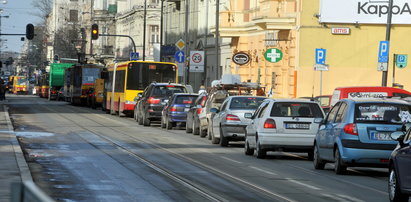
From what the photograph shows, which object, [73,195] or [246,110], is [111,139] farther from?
[73,195]

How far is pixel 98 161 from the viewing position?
19562 millimetres

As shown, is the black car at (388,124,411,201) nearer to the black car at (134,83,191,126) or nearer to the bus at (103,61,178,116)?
the black car at (134,83,191,126)

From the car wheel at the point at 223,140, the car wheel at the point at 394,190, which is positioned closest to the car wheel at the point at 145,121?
the car wheel at the point at 223,140

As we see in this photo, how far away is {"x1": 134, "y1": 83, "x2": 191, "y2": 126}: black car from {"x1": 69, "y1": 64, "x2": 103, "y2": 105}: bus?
33.2 meters

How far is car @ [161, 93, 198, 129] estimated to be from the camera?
37062mm

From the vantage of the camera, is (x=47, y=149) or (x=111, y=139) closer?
(x=47, y=149)

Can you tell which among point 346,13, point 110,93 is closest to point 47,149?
point 346,13

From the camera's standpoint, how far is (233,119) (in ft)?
86.5

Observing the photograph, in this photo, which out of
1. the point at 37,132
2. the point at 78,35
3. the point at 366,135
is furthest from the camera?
the point at 78,35

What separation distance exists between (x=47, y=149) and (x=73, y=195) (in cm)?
1006

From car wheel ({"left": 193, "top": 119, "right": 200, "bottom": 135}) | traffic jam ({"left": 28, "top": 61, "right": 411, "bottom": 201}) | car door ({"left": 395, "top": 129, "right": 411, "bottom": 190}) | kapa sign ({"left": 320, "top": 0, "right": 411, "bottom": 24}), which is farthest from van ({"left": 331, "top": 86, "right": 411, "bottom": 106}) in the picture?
kapa sign ({"left": 320, "top": 0, "right": 411, "bottom": 24})

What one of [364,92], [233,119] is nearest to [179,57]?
[364,92]

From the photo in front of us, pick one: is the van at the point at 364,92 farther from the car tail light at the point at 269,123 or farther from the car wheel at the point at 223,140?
the car tail light at the point at 269,123

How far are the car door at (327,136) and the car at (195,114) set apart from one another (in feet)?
44.1
